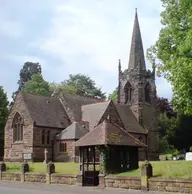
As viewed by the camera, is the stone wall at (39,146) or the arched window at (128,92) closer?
the stone wall at (39,146)

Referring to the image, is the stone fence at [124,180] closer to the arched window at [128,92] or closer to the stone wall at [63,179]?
the stone wall at [63,179]

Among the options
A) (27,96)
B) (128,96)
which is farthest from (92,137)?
(128,96)

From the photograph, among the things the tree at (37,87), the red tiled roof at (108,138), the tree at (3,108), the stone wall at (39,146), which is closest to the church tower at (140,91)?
the stone wall at (39,146)

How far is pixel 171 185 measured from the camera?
727 inches

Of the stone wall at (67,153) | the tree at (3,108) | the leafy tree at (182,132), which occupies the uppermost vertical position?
the tree at (3,108)

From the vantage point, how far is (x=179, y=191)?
1811 cm

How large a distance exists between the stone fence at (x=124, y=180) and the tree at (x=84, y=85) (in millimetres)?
67342

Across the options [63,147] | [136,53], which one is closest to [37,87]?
[136,53]

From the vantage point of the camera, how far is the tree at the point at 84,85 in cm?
9500

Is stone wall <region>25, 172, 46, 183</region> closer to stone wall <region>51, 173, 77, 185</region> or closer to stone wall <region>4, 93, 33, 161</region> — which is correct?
stone wall <region>51, 173, 77, 185</region>

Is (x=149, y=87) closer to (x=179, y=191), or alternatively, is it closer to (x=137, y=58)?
(x=137, y=58)

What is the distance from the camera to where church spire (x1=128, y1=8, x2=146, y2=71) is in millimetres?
56494

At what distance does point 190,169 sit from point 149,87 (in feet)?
121

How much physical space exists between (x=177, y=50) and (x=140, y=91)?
30.9 metres
